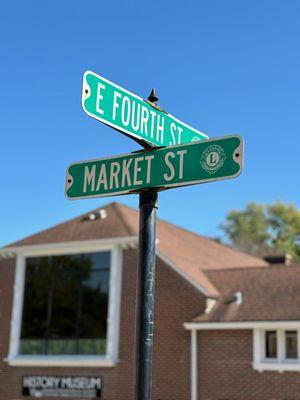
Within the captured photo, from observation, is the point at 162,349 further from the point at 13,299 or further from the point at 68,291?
the point at 13,299

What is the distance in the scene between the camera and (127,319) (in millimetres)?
20438

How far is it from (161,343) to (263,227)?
123 ft

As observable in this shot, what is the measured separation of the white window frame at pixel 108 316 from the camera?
67.3 feet

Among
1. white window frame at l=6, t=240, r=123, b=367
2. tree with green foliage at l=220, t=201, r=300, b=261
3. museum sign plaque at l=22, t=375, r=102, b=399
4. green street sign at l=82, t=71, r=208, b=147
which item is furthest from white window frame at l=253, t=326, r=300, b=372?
tree with green foliage at l=220, t=201, r=300, b=261

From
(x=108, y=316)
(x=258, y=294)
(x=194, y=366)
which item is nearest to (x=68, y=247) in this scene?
(x=108, y=316)

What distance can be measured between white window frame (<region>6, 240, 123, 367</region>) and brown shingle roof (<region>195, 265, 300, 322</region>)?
2.96 meters

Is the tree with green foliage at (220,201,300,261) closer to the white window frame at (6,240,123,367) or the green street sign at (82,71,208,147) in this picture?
the white window frame at (6,240,123,367)

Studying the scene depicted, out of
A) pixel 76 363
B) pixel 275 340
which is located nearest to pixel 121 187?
pixel 275 340

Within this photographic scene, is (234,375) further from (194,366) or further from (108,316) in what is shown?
(108,316)

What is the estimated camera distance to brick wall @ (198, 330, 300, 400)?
57.8 ft

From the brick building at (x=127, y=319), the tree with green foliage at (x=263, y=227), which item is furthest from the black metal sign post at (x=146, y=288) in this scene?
the tree with green foliage at (x=263, y=227)

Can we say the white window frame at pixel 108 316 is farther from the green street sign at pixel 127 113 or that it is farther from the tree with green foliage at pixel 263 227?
the tree with green foliage at pixel 263 227

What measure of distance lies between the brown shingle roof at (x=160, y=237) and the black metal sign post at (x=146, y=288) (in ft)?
52.5

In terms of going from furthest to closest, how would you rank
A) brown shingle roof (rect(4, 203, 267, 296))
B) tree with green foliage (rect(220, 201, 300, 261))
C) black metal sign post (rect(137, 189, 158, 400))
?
1. tree with green foliage (rect(220, 201, 300, 261))
2. brown shingle roof (rect(4, 203, 267, 296))
3. black metal sign post (rect(137, 189, 158, 400))
